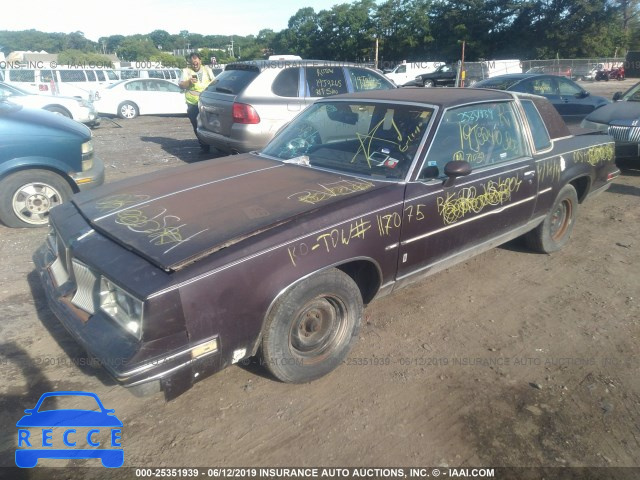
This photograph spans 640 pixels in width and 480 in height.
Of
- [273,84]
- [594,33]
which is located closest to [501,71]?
[594,33]

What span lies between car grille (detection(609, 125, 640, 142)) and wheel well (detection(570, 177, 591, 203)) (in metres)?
3.23

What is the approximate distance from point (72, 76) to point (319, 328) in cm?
1754

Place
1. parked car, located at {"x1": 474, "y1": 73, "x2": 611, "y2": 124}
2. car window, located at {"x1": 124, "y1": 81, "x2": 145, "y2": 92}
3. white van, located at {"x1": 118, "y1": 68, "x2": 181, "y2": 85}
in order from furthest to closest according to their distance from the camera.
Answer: white van, located at {"x1": 118, "y1": 68, "x2": 181, "y2": 85} → car window, located at {"x1": 124, "y1": 81, "x2": 145, "y2": 92} → parked car, located at {"x1": 474, "y1": 73, "x2": 611, "y2": 124}

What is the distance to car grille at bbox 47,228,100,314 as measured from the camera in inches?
99.2

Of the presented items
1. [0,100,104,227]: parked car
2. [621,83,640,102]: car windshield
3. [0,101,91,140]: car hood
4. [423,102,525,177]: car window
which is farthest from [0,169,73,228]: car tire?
[621,83,640,102]: car windshield

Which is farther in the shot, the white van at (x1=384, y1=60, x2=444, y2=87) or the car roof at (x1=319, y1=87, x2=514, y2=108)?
the white van at (x1=384, y1=60, x2=444, y2=87)

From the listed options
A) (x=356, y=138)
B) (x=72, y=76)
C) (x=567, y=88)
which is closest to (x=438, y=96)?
(x=356, y=138)

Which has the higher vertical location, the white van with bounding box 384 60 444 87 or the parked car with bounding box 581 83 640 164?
the white van with bounding box 384 60 444 87

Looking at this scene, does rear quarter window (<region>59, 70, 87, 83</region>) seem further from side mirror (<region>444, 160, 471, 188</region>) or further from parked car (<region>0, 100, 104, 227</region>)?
side mirror (<region>444, 160, 471, 188</region>)

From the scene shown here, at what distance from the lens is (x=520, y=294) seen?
3.97 m

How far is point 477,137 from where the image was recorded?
3.66 m

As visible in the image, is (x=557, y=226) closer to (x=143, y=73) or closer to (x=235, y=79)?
(x=235, y=79)

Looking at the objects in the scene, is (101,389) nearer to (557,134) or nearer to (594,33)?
(557,134)

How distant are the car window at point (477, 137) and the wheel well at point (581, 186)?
1290mm
